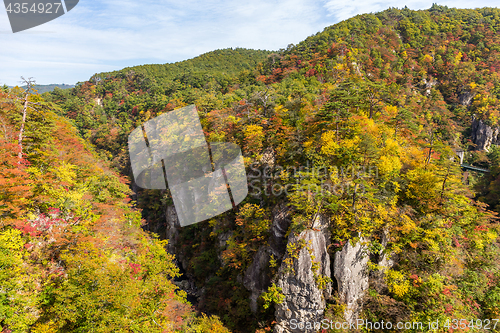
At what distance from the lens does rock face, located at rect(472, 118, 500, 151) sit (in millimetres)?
38688

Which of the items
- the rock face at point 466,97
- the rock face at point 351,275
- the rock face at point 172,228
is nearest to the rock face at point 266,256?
the rock face at point 351,275

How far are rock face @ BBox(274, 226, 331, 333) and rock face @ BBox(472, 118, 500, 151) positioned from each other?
4469cm

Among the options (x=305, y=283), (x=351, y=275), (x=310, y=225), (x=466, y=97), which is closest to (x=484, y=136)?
(x=466, y=97)

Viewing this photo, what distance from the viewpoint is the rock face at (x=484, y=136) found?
127 feet

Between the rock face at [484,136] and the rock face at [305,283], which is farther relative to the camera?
the rock face at [484,136]

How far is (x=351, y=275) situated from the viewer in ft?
46.9

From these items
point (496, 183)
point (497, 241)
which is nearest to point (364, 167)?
point (497, 241)

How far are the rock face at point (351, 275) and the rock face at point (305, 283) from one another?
74cm

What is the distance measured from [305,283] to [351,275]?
119 inches

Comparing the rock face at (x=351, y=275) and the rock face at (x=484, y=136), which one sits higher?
Result: the rock face at (x=484, y=136)

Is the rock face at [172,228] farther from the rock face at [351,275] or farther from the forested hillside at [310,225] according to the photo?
the rock face at [351,275]

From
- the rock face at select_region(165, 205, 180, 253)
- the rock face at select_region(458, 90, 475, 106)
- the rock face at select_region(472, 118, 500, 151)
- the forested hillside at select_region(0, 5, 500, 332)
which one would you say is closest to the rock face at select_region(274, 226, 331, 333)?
the forested hillside at select_region(0, 5, 500, 332)

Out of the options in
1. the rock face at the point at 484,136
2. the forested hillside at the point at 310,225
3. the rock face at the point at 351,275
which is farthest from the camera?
the rock face at the point at 484,136

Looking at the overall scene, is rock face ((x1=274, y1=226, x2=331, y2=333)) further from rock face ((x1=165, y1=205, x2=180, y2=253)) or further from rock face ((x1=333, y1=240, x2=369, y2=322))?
rock face ((x1=165, y1=205, x2=180, y2=253))
